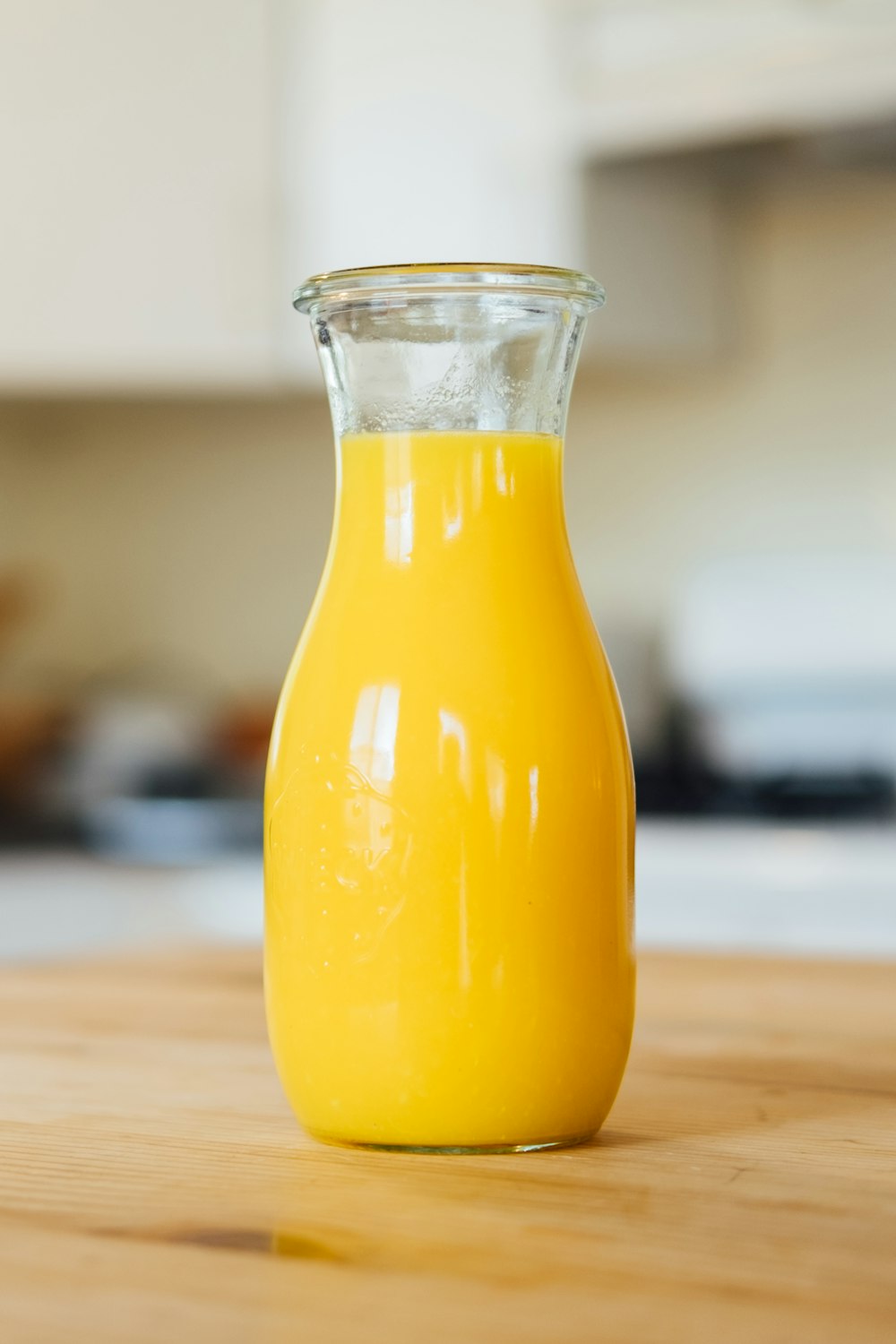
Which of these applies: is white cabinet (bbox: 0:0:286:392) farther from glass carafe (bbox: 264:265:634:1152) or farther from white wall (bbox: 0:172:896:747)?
glass carafe (bbox: 264:265:634:1152)

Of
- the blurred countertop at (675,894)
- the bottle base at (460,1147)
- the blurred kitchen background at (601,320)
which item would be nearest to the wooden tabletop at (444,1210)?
the bottle base at (460,1147)

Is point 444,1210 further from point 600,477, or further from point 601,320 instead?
point 600,477

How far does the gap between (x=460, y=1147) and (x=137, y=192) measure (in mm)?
1838

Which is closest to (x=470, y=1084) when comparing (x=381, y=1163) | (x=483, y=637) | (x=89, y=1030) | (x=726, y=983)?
(x=381, y=1163)

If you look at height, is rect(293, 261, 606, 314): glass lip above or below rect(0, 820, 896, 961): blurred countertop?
above

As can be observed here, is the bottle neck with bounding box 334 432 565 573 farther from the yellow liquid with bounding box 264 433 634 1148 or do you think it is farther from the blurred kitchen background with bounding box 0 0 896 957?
the blurred kitchen background with bounding box 0 0 896 957

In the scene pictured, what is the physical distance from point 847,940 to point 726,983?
0.92 metres

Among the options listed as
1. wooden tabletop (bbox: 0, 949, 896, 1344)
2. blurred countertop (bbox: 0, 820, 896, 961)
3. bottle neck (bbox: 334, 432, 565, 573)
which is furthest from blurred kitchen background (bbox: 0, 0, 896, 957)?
bottle neck (bbox: 334, 432, 565, 573)

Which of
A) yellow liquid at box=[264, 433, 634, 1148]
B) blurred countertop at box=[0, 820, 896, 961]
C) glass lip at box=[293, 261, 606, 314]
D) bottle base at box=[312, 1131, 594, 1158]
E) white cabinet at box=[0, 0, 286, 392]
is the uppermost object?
white cabinet at box=[0, 0, 286, 392]

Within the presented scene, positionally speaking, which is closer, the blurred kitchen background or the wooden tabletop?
the wooden tabletop

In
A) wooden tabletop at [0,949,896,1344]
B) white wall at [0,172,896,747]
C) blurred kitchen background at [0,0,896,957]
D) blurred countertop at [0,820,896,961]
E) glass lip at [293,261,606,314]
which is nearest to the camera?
wooden tabletop at [0,949,896,1344]

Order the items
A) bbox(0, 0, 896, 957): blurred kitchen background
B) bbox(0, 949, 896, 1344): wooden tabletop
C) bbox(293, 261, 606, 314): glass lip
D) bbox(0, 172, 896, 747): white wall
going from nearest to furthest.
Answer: bbox(0, 949, 896, 1344): wooden tabletop < bbox(293, 261, 606, 314): glass lip < bbox(0, 0, 896, 957): blurred kitchen background < bbox(0, 172, 896, 747): white wall

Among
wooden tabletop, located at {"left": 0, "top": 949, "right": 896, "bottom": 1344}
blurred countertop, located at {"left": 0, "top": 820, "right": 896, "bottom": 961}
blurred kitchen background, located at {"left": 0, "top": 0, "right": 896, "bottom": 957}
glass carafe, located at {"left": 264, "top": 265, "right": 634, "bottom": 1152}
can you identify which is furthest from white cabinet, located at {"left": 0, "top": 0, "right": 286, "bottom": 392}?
glass carafe, located at {"left": 264, "top": 265, "right": 634, "bottom": 1152}

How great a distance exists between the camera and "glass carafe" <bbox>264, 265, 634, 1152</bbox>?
0.55 metres
